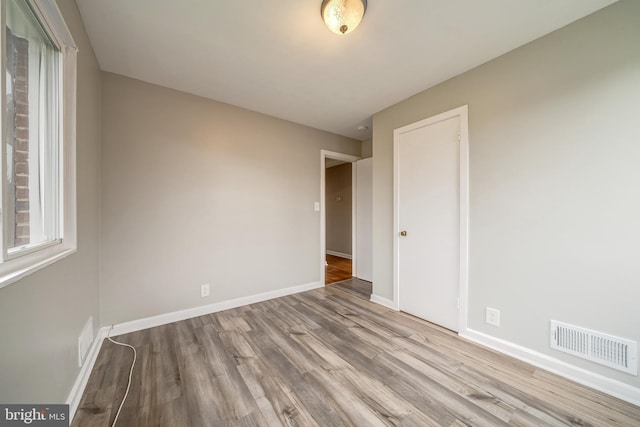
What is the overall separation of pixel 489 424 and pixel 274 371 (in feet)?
4.26

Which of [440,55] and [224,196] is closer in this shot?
[440,55]

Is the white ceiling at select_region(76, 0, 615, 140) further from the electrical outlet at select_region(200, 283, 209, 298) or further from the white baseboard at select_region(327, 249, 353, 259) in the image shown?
the white baseboard at select_region(327, 249, 353, 259)

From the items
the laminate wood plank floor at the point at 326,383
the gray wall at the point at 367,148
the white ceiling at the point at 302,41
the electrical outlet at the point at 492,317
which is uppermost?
the white ceiling at the point at 302,41

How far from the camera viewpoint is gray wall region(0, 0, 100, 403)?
0.81m

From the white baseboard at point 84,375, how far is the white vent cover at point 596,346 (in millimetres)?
3059

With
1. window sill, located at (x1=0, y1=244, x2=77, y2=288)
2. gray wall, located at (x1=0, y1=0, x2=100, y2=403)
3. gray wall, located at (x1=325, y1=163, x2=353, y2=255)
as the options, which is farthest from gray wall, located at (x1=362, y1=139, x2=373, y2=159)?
window sill, located at (x1=0, y1=244, x2=77, y2=288)

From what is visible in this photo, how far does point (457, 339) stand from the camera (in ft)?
6.59

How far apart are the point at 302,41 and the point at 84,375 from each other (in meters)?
2.73

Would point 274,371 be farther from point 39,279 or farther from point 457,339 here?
point 457,339

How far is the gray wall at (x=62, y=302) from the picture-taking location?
81 cm

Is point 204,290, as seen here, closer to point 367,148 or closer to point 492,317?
point 492,317

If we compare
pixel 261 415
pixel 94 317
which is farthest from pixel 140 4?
pixel 261 415

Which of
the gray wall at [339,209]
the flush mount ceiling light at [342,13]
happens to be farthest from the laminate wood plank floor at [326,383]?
the gray wall at [339,209]

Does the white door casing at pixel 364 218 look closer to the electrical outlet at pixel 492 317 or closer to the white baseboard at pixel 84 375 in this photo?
the electrical outlet at pixel 492 317
